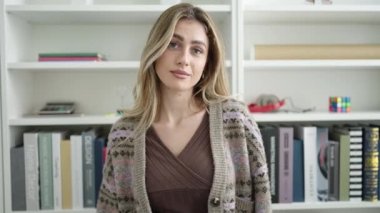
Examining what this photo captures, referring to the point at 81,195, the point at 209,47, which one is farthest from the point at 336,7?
the point at 81,195

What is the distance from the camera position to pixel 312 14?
1603 millimetres

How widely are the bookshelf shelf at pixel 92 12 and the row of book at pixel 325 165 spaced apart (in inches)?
26.5

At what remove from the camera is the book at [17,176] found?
58.5 inches

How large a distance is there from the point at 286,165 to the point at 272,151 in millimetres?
91

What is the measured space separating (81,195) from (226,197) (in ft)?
2.74

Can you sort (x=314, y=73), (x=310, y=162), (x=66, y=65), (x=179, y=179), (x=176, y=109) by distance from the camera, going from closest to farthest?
(x=179, y=179) → (x=176, y=109) → (x=66, y=65) → (x=310, y=162) → (x=314, y=73)

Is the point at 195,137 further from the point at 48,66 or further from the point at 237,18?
the point at 48,66

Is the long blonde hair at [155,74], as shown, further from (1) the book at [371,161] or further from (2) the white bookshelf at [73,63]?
(1) the book at [371,161]

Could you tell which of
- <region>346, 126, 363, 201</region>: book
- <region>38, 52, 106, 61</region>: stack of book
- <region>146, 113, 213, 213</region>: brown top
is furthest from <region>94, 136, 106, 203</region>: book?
<region>346, 126, 363, 201</region>: book

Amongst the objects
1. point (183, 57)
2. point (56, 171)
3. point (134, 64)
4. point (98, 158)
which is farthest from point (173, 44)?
point (56, 171)

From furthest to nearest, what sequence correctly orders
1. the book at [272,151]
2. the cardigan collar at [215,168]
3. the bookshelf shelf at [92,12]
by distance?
the book at [272,151], the bookshelf shelf at [92,12], the cardigan collar at [215,168]

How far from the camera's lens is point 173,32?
945 mm

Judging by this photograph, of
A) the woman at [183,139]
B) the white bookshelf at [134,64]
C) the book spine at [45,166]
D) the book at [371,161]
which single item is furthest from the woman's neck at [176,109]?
the book at [371,161]

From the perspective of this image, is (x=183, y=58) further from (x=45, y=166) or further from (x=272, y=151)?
(x=45, y=166)
